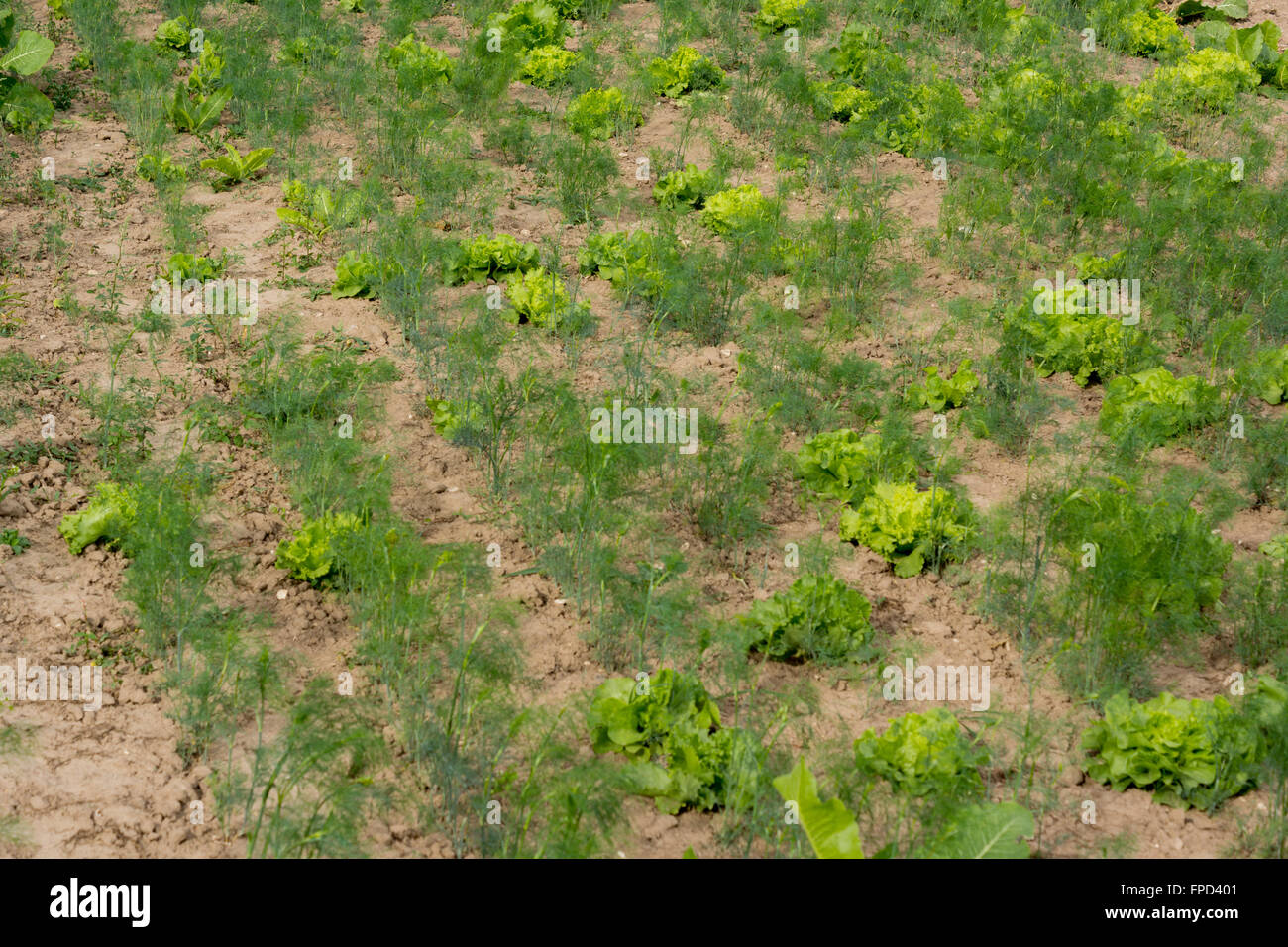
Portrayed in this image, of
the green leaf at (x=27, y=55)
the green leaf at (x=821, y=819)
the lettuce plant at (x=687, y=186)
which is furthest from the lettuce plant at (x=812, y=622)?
the green leaf at (x=27, y=55)

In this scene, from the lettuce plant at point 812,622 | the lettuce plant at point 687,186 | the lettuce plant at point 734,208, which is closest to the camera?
the lettuce plant at point 812,622

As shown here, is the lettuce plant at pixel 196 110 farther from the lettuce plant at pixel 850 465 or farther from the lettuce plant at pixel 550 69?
the lettuce plant at pixel 850 465

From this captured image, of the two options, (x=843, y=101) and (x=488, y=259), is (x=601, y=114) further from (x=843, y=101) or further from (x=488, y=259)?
(x=488, y=259)

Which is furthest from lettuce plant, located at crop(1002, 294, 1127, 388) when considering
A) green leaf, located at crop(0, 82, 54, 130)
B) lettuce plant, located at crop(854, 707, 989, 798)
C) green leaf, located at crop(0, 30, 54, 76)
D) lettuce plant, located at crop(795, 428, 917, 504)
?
green leaf, located at crop(0, 30, 54, 76)

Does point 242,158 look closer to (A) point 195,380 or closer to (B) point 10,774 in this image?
(A) point 195,380

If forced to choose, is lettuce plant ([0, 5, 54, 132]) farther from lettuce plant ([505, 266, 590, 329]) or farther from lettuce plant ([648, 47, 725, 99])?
lettuce plant ([648, 47, 725, 99])

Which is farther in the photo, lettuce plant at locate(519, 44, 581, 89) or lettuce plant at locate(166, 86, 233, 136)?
lettuce plant at locate(519, 44, 581, 89)
